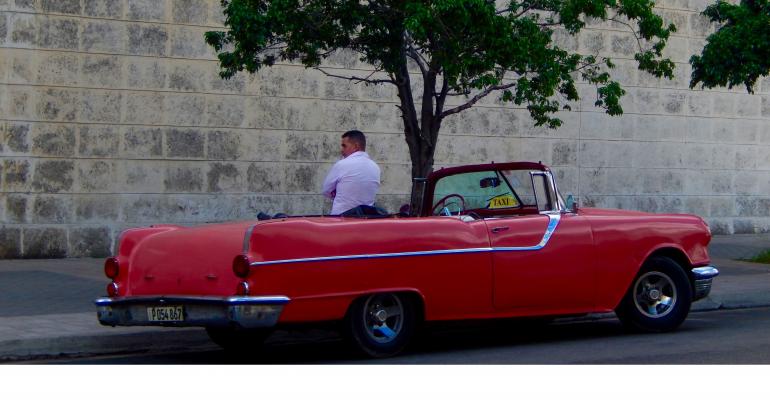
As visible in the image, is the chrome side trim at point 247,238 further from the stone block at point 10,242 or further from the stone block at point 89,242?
the stone block at point 89,242

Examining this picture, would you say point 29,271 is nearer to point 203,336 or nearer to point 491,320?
point 203,336

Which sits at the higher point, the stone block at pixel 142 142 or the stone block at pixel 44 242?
the stone block at pixel 142 142

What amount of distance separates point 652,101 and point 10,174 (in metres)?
10.1

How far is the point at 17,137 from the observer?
15.0 meters

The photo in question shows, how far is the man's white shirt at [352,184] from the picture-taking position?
1041cm

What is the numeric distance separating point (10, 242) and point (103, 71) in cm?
237

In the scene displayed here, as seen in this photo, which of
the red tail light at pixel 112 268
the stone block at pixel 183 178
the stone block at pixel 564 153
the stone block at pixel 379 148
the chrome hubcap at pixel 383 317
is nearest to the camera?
the chrome hubcap at pixel 383 317

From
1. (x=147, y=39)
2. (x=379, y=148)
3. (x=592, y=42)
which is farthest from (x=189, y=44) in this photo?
(x=592, y=42)

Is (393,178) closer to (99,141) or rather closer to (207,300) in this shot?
(99,141)

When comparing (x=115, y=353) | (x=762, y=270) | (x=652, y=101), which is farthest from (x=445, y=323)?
(x=652, y=101)

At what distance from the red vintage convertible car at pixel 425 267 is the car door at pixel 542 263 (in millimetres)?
10

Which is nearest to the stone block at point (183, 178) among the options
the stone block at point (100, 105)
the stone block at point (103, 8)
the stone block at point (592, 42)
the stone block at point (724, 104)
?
the stone block at point (100, 105)

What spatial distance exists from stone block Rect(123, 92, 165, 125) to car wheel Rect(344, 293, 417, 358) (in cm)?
775

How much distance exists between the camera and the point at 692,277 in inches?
405
